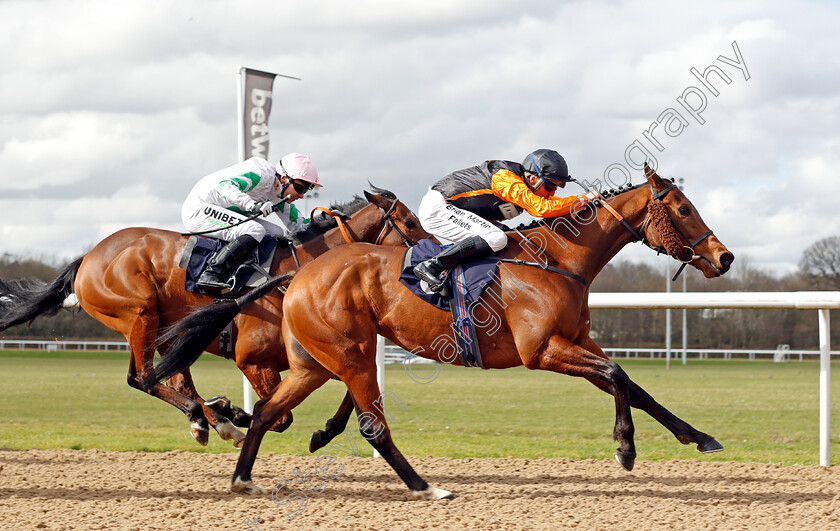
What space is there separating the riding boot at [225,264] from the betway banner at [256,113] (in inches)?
113

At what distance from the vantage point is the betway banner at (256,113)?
862cm

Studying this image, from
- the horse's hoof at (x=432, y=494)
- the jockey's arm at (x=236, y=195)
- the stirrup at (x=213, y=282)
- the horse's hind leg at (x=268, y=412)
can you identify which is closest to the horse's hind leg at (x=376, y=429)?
the horse's hoof at (x=432, y=494)

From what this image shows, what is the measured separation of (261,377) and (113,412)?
27.2 ft

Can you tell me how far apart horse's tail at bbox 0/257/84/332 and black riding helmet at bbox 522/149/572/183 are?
3623 millimetres

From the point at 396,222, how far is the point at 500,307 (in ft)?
4.61

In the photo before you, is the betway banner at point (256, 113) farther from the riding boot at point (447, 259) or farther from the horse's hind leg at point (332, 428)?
the riding boot at point (447, 259)

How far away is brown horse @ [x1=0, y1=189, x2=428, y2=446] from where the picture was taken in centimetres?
565

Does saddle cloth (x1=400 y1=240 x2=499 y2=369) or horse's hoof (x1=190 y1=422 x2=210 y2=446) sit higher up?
saddle cloth (x1=400 y1=240 x2=499 y2=369)

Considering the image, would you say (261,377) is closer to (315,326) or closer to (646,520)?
(315,326)

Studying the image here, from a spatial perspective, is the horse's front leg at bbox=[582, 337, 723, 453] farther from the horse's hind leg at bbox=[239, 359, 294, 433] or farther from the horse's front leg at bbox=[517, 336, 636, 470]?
the horse's hind leg at bbox=[239, 359, 294, 433]

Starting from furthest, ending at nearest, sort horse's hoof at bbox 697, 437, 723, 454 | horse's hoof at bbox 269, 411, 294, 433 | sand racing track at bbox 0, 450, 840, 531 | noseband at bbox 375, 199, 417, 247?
1. noseband at bbox 375, 199, 417, 247
2. horse's hoof at bbox 269, 411, 294, 433
3. horse's hoof at bbox 697, 437, 723, 454
4. sand racing track at bbox 0, 450, 840, 531

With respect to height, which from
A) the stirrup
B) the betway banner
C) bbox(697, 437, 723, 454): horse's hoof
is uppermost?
the betway banner

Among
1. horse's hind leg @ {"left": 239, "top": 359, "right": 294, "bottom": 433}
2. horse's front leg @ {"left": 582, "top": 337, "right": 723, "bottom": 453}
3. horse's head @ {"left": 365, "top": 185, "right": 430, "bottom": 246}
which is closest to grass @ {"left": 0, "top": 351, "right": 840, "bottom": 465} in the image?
horse's hind leg @ {"left": 239, "top": 359, "right": 294, "bottom": 433}

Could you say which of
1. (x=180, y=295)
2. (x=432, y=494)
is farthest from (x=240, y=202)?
(x=432, y=494)
